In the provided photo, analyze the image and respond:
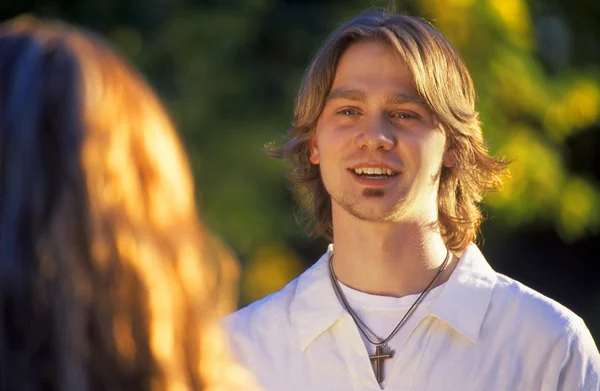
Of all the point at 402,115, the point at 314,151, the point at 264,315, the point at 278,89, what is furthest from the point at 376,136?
the point at 278,89

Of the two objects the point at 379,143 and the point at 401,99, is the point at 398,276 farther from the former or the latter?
the point at 401,99

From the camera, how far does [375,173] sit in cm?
324

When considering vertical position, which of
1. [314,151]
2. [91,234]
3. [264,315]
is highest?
[91,234]

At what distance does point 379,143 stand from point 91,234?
66.7 inches

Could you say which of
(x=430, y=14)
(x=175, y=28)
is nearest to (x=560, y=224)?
(x=430, y=14)

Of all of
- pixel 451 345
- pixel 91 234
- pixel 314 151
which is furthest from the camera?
pixel 314 151

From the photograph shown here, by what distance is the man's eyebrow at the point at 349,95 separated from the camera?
333 centimetres

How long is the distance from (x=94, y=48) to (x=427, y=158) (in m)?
1.77

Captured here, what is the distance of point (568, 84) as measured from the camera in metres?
7.31

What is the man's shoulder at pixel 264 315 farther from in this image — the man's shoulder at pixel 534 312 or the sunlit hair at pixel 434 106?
the man's shoulder at pixel 534 312

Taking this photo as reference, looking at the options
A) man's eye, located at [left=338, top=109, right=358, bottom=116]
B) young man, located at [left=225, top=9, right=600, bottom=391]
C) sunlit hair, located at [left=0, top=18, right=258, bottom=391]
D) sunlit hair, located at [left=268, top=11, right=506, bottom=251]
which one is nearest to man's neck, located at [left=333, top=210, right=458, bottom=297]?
young man, located at [left=225, top=9, right=600, bottom=391]

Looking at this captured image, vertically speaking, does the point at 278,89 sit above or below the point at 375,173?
below

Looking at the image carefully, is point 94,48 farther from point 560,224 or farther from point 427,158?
point 560,224

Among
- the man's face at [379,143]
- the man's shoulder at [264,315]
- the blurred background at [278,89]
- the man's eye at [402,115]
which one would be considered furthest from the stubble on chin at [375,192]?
the blurred background at [278,89]
